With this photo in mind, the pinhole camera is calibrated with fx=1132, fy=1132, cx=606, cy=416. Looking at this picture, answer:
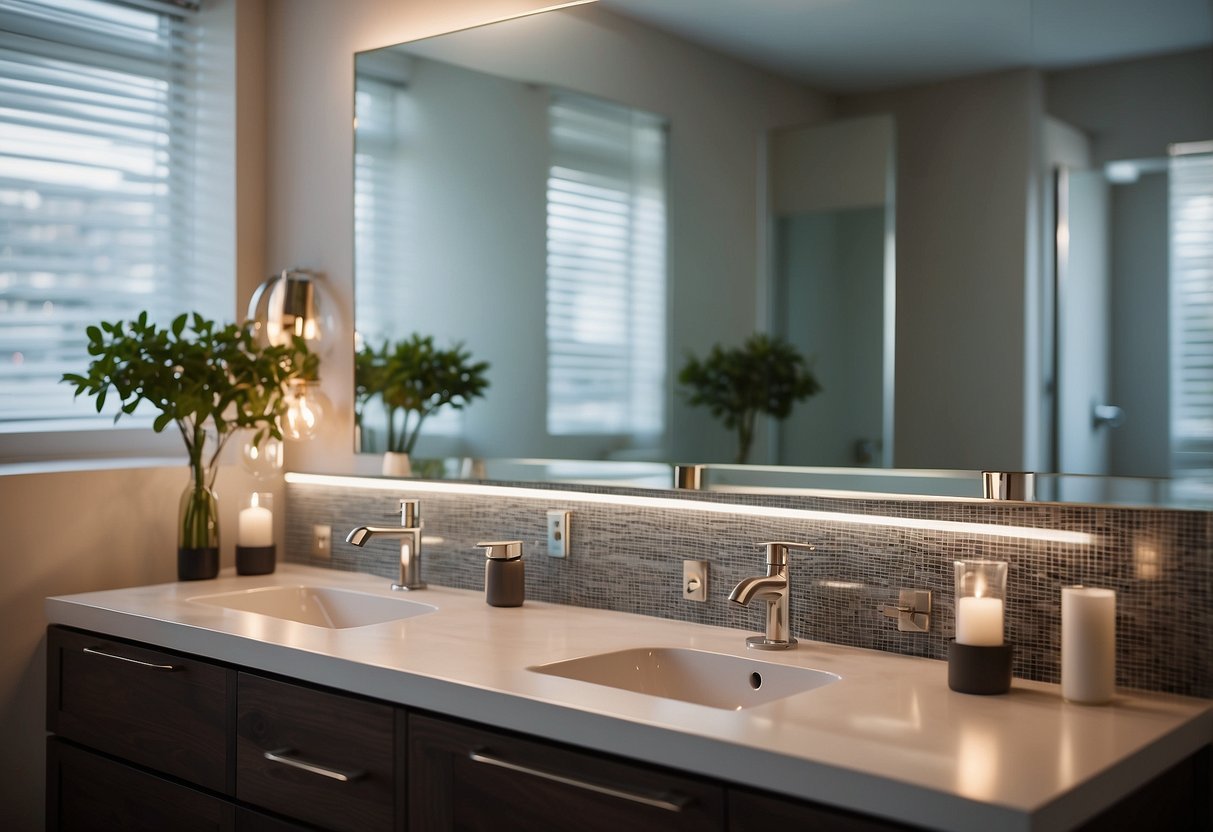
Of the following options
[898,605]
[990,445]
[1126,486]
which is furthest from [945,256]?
[898,605]

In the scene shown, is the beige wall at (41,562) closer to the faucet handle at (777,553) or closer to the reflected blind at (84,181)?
the reflected blind at (84,181)

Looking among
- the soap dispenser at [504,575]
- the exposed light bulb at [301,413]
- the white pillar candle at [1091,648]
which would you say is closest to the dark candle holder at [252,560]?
the exposed light bulb at [301,413]

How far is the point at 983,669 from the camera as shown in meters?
1.58

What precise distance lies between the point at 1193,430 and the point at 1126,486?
0.40 feet

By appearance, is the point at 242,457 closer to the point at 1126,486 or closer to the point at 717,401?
the point at 717,401

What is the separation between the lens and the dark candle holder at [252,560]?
2.68 metres

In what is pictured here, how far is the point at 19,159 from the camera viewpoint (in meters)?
2.75

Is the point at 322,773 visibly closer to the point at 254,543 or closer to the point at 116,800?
the point at 116,800

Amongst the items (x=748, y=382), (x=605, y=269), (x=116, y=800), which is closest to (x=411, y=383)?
(x=605, y=269)

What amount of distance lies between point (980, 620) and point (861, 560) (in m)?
0.33

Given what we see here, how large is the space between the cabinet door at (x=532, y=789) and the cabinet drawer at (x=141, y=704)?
524 millimetres

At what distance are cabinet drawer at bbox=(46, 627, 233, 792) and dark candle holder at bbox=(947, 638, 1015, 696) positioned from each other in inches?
48.6

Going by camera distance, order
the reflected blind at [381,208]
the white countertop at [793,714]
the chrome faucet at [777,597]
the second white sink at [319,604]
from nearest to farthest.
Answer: the white countertop at [793,714], the chrome faucet at [777,597], the second white sink at [319,604], the reflected blind at [381,208]

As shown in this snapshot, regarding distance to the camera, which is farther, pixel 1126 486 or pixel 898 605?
pixel 898 605
